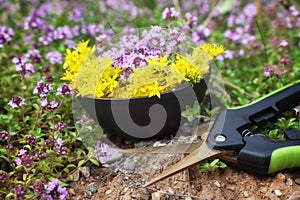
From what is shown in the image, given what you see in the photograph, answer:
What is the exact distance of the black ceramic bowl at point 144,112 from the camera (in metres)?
1.52

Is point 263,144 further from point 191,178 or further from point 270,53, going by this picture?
point 270,53

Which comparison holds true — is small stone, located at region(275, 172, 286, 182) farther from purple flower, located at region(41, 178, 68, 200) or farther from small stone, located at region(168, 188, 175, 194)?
purple flower, located at region(41, 178, 68, 200)

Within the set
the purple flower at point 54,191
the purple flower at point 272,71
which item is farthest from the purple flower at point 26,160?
the purple flower at point 272,71

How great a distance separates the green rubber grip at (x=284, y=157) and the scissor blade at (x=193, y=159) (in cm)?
13

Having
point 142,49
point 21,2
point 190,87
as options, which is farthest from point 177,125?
point 21,2

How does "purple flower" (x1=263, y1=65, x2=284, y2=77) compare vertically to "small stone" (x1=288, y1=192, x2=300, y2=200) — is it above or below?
above

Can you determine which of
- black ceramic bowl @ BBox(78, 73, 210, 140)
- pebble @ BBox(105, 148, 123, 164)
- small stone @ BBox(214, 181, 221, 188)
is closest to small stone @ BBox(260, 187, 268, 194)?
small stone @ BBox(214, 181, 221, 188)

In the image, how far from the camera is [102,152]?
1.57 meters

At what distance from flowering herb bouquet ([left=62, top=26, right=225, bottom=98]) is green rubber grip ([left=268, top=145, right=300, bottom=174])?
0.36 m

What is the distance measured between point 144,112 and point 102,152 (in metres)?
0.20

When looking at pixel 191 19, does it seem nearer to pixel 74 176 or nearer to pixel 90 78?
pixel 90 78

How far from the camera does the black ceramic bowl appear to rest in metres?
1.52

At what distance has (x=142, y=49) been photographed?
1.62 m

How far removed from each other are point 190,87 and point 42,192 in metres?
0.58
